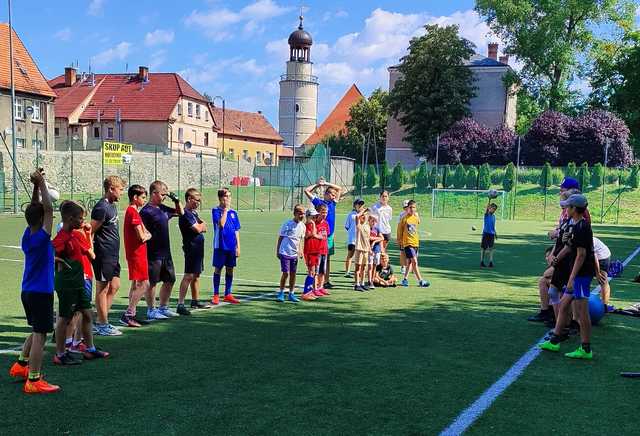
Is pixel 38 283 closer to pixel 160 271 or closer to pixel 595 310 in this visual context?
pixel 160 271

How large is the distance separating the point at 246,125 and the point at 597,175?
2231 inches

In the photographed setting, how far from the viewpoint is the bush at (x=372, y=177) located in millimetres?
55188

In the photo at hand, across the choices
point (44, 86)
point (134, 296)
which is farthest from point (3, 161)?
point (134, 296)

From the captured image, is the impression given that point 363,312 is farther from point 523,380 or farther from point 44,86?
point 44,86

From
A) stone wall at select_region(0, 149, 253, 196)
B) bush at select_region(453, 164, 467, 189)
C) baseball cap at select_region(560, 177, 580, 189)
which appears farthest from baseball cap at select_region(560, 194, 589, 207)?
bush at select_region(453, 164, 467, 189)

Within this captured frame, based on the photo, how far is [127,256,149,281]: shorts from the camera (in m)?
8.00

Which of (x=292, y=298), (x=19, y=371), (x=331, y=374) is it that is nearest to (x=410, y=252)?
(x=292, y=298)

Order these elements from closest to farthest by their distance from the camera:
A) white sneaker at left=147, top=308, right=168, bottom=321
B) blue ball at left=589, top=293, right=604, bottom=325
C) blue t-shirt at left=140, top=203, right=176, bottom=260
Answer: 1. blue t-shirt at left=140, top=203, right=176, bottom=260
2. white sneaker at left=147, top=308, right=168, bottom=321
3. blue ball at left=589, top=293, right=604, bottom=325

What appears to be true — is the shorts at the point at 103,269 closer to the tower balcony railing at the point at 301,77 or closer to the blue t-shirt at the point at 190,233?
the blue t-shirt at the point at 190,233

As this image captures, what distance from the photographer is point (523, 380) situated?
644 centimetres

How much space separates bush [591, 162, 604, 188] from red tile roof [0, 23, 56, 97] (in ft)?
139

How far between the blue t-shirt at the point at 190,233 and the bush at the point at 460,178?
44224mm

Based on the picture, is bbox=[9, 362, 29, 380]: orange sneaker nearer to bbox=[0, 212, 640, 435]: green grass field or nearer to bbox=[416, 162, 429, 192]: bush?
bbox=[0, 212, 640, 435]: green grass field

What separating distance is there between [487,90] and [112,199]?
2454 inches
